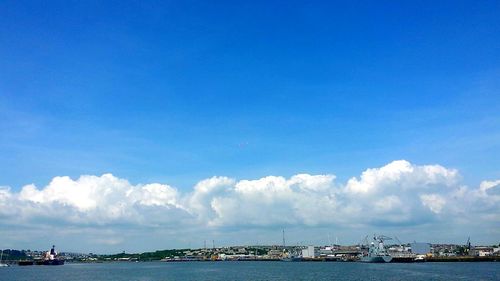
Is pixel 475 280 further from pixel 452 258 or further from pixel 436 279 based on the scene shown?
pixel 452 258

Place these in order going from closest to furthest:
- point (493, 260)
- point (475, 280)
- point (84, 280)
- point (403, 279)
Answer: point (475, 280)
point (403, 279)
point (84, 280)
point (493, 260)

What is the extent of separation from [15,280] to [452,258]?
536 feet

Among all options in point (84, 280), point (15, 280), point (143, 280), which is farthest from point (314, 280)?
point (15, 280)

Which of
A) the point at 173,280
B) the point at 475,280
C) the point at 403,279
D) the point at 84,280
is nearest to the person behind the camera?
the point at 475,280

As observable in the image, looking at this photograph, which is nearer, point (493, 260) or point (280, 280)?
point (280, 280)

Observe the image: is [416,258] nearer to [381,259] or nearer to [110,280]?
[381,259]

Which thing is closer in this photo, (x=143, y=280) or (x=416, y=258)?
(x=143, y=280)

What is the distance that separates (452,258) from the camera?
200 m

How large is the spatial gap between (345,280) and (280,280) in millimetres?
11906

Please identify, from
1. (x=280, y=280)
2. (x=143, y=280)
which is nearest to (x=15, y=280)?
(x=143, y=280)

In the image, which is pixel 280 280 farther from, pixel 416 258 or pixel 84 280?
pixel 416 258

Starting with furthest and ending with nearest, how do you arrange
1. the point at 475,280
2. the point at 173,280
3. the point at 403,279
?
1. the point at 173,280
2. the point at 403,279
3. the point at 475,280

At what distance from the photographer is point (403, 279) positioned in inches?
3472

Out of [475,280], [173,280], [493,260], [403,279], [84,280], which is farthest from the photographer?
[493,260]
